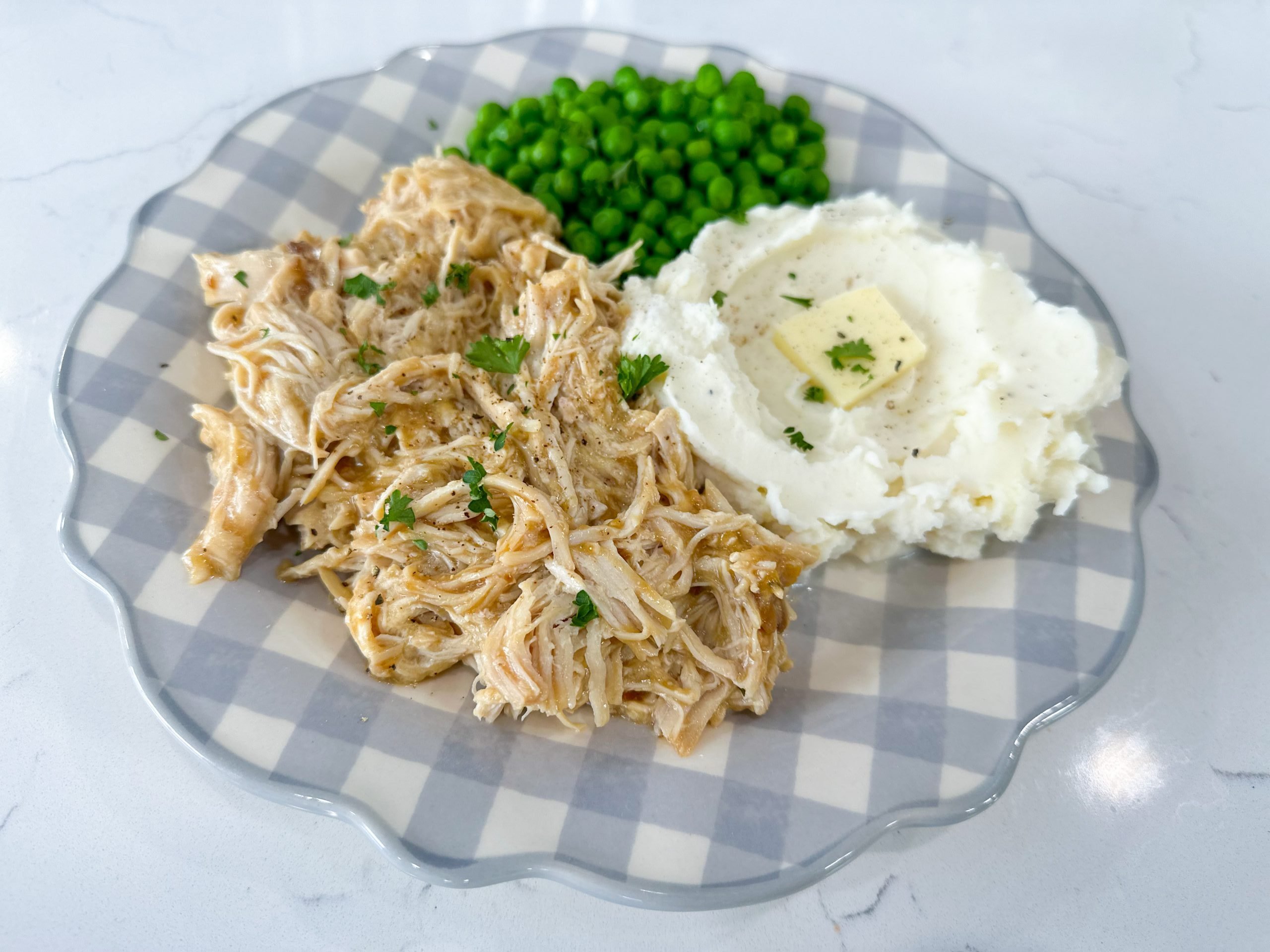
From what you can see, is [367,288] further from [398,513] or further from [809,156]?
[809,156]

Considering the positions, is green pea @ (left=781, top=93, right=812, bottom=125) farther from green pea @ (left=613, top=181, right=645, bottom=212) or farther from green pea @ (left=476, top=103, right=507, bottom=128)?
green pea @ (left=476, top=103, right=507, bottom=128)

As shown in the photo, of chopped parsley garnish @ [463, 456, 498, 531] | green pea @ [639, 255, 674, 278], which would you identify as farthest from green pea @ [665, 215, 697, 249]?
chopped parsley garnish @ [463, 456, 498, 531]

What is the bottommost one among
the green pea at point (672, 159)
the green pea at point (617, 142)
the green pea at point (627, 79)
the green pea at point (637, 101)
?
the green pea at point (672, 159)

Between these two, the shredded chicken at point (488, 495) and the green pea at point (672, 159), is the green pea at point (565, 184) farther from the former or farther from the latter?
the shredded chicken at point (488, 495)

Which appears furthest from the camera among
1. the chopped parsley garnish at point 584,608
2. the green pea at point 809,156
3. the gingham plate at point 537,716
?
the green pea at point 809,156

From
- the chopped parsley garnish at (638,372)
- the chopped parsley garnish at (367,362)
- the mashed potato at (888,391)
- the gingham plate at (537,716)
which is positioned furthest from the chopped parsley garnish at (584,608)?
the chopped parsley garnish at (367,362)

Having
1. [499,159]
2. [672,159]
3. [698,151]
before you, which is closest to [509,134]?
[499,159]
